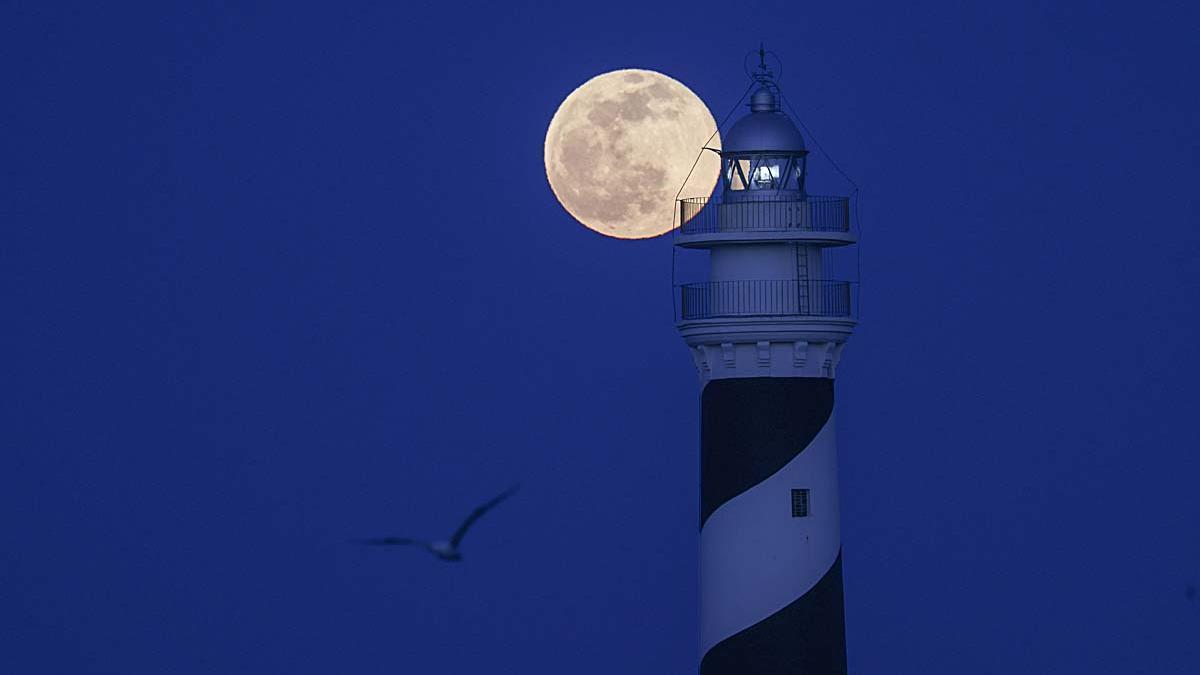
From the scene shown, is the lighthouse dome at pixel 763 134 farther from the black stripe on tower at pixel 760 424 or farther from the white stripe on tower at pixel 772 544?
the white stripe on tower at pixel 772 544

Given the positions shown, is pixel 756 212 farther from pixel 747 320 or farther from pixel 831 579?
pixel 831 579

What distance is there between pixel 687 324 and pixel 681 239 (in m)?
1.49

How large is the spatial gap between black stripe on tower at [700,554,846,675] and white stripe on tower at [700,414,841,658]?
16cm

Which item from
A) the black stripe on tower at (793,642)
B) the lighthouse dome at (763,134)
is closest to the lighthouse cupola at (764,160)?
the lighthouse dome at (763,134)

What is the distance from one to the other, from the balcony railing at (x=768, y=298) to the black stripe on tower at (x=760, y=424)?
1.18 metres

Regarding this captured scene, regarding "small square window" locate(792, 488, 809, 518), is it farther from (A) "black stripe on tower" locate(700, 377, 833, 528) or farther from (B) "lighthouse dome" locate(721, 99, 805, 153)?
(B) "lighthouse dome" locate(721, 99, 805, 153)

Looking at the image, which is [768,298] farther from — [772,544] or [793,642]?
[793,642]

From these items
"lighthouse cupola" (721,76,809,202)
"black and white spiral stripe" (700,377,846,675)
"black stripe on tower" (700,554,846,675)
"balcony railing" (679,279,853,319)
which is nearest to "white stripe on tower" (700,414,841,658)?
"black and white spiral stripe" (700,377,846,675)

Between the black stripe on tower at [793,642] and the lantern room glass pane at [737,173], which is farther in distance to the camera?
the lantern room glass pane at [737,173]

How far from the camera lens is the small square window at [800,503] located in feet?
146

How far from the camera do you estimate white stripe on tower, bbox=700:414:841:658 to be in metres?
44.5

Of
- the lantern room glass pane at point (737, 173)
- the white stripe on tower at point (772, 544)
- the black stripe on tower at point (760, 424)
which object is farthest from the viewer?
the lantern room glass pane at point (737, 173)

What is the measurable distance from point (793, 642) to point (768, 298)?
235 inches

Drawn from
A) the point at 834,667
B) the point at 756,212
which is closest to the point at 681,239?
the point at 756,212
